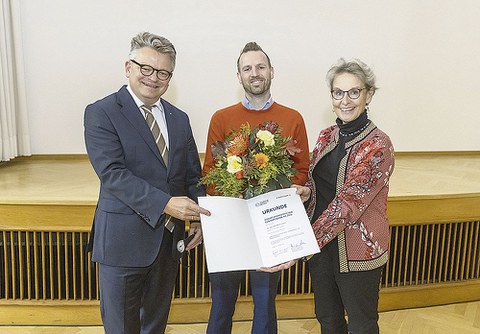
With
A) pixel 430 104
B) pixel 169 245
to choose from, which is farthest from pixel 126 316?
pixel 430 104

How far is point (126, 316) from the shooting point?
6.91 feet

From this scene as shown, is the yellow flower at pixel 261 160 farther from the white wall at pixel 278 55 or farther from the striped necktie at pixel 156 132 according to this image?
the white wall at pixel 278 55

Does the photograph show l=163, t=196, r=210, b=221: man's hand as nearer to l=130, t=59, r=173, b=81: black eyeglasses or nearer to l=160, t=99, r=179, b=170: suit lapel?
l=160, t=99, r=179, b=170: suit lapel

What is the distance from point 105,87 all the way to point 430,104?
10.2ft

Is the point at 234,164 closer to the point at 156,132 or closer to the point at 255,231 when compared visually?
the point at 255,231

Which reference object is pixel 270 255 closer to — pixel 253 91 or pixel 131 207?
pixel 131 207

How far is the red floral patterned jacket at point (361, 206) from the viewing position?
1986 mm

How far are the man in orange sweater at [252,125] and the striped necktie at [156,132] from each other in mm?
365

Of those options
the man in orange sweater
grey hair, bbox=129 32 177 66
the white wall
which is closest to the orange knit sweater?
the man in orange sweater

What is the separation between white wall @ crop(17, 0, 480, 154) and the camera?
4234mm

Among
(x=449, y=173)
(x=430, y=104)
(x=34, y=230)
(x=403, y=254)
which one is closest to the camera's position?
(x=34, y=230)

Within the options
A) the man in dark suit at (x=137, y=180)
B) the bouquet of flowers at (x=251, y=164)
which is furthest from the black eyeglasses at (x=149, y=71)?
the bouquet of flowers at (x=251, y=164)

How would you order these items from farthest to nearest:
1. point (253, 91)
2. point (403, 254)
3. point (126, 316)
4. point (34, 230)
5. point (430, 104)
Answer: point (430, 104), point (403, 254), point (34, 230), point (253, 91), point (126, 316)

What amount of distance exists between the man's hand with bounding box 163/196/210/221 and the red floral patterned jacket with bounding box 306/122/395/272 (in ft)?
1.60
